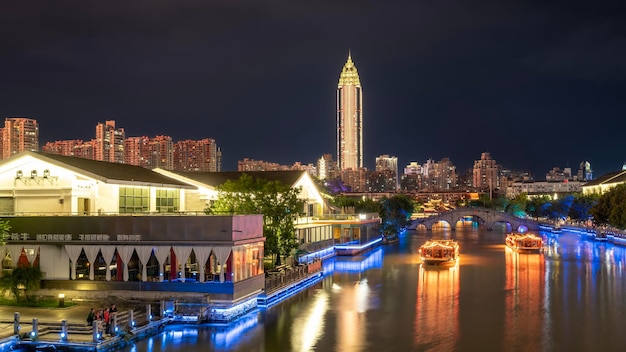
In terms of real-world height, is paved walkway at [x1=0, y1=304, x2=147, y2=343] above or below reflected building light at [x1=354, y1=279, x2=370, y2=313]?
above

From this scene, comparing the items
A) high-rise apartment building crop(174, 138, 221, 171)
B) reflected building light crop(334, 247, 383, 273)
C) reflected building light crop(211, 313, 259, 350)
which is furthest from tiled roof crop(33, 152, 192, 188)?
high-rise apartment building crop(174, 138, 221, 171)

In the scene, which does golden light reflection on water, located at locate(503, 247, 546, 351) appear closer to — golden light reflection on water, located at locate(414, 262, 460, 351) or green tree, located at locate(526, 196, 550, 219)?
golden light reflection on water, located at locate(414, 262, 460, 351)

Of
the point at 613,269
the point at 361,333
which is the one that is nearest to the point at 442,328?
the point at 361,333

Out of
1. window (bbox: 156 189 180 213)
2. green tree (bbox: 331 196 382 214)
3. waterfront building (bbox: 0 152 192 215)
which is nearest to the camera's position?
waterfront building (bbox: 0 152 192 215)

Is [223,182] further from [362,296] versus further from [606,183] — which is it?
[606,183]

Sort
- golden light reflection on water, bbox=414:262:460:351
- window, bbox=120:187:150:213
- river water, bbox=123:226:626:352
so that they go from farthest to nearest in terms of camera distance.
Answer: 1. window, bbox=120:187:150:213
2. golden light reflection on water, bbox=414:262:460:351
3. river water, bbox=123:226:626:352

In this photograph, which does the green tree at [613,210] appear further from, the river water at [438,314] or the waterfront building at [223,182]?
the waterfront building at [223,182]

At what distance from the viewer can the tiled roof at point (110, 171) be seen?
125 ft

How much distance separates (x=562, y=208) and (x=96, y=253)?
113 meters

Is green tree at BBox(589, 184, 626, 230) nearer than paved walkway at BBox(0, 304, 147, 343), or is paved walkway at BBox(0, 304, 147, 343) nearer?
paved walkway at BBox(0, 304, 147, 343)

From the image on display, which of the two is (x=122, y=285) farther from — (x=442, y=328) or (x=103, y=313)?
(x=442, y=328)

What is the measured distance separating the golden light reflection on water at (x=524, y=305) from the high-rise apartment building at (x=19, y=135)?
98449mm

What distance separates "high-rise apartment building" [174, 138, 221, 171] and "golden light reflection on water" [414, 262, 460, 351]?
120 meters

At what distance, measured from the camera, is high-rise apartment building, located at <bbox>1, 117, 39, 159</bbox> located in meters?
125
